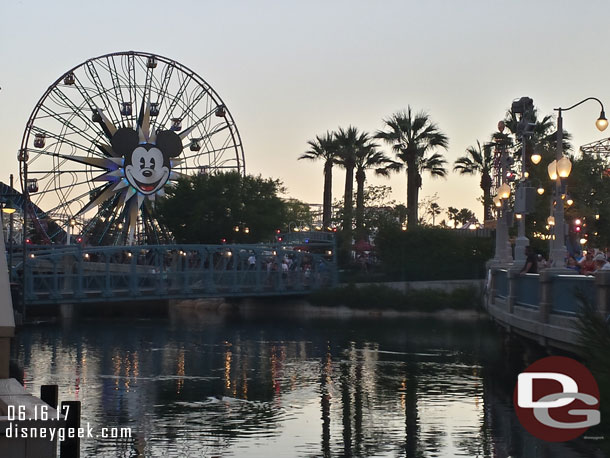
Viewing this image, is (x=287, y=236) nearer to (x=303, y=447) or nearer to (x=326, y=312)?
(x=326, y=312)

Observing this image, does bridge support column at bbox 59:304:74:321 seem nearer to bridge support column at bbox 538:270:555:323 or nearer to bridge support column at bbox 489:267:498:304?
bridge support column at bbox 489:267:498:304

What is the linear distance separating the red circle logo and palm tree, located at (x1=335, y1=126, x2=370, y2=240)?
158 ft

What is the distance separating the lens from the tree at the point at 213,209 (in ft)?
244

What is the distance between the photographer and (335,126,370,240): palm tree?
7812 centimetres

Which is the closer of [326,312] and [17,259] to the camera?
[17,259]

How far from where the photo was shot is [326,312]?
63.6 meters

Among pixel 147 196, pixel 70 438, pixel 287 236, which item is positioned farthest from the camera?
pixel 287 236

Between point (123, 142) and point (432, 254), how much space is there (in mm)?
21291

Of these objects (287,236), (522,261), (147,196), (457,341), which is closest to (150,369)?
→ (522,261)

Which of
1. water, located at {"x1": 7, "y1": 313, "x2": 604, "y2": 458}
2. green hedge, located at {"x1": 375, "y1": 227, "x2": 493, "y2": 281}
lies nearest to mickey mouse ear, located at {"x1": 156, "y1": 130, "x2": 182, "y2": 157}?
green hedge, located at {"x1": 375, "y1": 227, "x2": 493, "y2": 281}

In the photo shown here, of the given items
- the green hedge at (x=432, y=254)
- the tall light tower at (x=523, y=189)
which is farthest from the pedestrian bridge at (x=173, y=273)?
the tall light tower at (x=523, y=189)

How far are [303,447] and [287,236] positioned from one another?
2442 inches

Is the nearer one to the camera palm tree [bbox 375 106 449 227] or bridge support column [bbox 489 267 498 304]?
bridge support column [bbox 489 267 498 304]

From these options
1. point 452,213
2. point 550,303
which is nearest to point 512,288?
point 550,303
